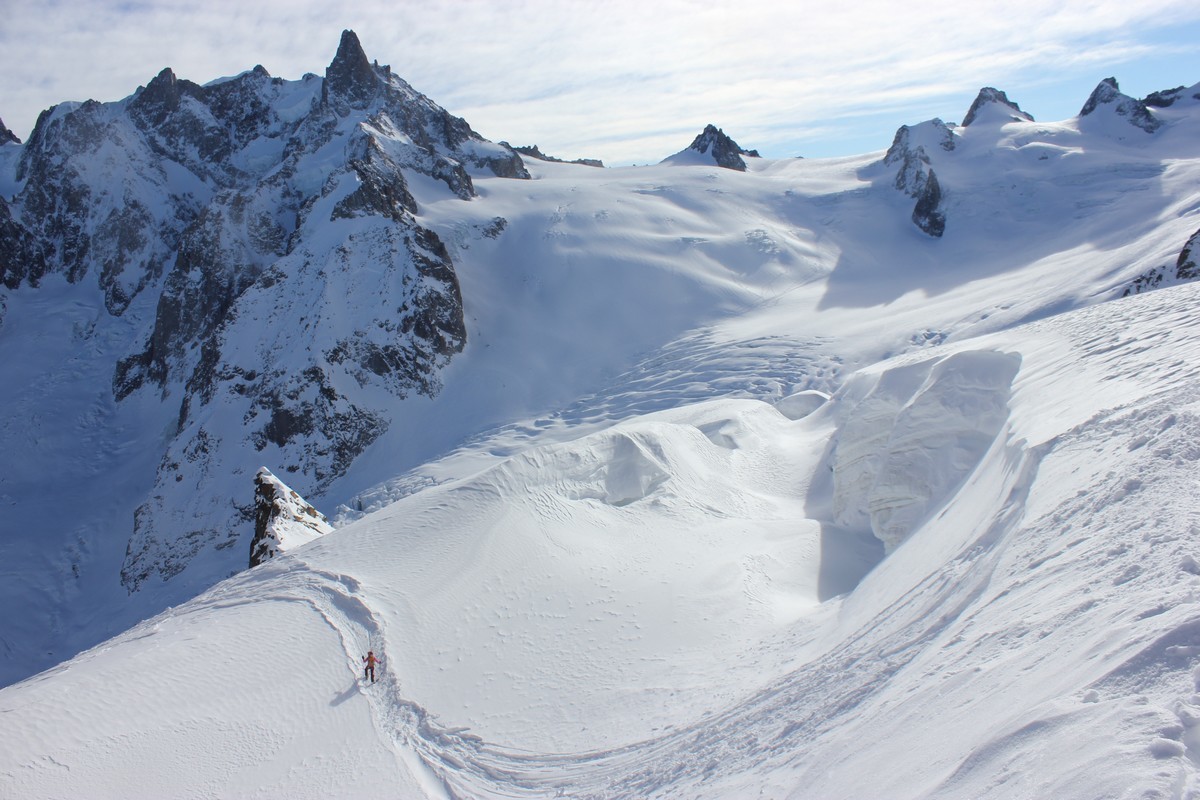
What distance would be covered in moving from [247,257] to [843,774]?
64.9 metres

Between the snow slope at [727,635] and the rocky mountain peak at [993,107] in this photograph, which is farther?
the rocky mountain peak at [993,107]

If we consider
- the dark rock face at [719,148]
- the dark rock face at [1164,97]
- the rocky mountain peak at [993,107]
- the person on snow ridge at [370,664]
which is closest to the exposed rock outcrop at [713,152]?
the dark rock face at [719,148]

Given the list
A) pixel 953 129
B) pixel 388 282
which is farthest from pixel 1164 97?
pixel 388 282

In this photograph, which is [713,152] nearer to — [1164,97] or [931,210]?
[931,210]

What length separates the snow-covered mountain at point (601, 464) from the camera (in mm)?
8266

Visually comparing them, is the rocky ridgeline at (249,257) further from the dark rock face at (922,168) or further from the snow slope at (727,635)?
the dark rock face at (922,168)

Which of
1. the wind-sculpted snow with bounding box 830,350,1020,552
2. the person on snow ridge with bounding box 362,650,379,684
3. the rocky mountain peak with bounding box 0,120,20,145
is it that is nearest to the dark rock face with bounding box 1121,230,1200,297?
the wind-sculpted snow with bounding box 830,350,1020,552

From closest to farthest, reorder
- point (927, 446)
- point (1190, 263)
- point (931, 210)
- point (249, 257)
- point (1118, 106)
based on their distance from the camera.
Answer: point (927, 446), point (1190, 263), point (931, 210), point (249, 257), point (1118, 106)

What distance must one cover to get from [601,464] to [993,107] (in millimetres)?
73874

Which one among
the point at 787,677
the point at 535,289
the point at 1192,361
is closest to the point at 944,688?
the point at 787,677

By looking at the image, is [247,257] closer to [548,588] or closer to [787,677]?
[548,588]

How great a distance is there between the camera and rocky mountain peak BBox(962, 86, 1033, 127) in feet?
248

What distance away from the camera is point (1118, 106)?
69.6m

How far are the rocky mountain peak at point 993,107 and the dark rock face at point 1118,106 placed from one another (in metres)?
6.05
